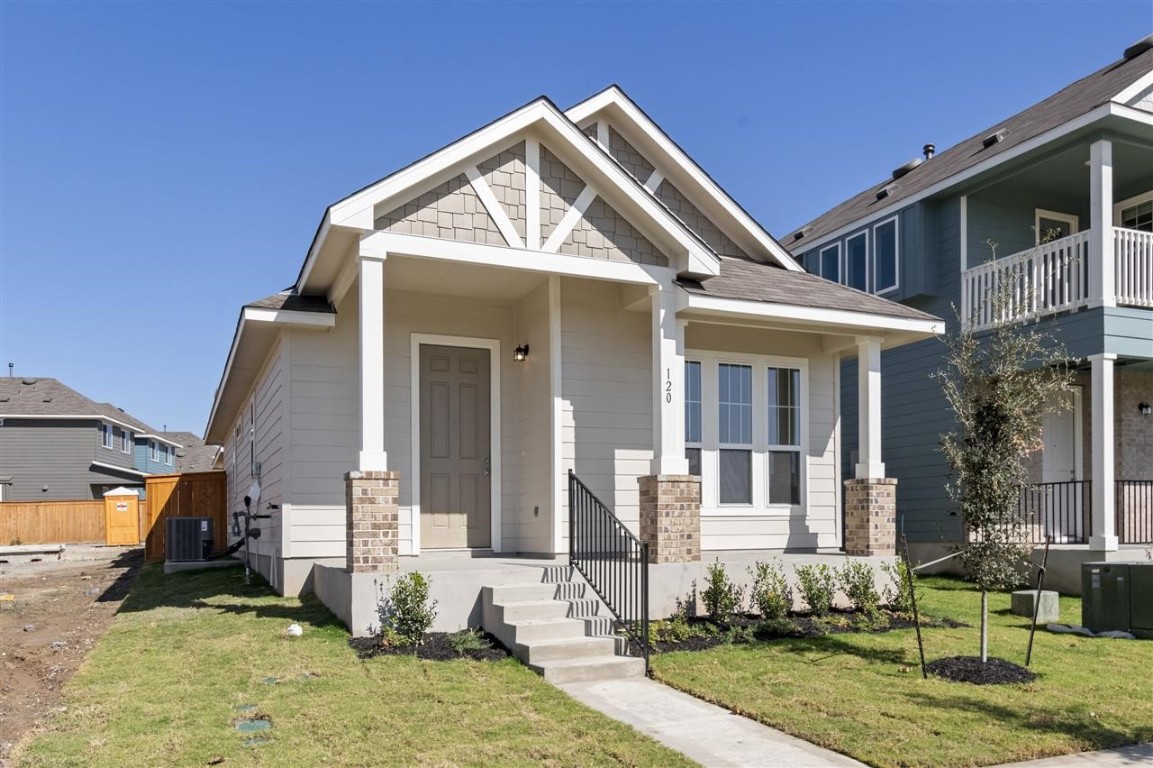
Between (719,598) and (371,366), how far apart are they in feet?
13.2

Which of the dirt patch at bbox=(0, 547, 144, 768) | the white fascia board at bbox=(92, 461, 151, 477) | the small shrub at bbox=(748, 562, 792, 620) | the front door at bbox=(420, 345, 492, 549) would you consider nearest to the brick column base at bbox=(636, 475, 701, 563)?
the small shrub at bbox=(748, 562, 792, 620)

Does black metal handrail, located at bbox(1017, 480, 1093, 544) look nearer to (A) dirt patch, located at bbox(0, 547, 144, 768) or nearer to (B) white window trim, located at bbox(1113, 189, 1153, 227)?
(B) white window trim, located at bbox(1113, 189, 1153, 227)

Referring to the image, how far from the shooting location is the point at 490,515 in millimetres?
10703

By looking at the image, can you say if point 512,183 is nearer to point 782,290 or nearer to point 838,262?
point 782,290

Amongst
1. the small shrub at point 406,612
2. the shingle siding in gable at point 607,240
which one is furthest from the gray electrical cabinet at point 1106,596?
the small shrub at point 406,612

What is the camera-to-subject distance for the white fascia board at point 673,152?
1158 centimetres

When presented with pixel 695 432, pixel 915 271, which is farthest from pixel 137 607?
pixel 915 271

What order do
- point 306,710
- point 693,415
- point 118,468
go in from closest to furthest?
point 306,710, point 693,415, point 118,468

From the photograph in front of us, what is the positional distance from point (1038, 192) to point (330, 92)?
12.2m

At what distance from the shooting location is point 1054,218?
15820 millimetres

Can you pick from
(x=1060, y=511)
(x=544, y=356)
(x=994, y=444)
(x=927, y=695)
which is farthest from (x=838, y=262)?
(x=927, y=695)

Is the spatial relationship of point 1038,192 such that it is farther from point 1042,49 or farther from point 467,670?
point 467,670

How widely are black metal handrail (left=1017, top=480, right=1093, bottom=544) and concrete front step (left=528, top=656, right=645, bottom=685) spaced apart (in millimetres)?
9094

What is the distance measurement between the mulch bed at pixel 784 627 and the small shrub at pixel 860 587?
0.12 metres
